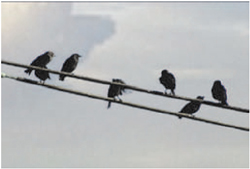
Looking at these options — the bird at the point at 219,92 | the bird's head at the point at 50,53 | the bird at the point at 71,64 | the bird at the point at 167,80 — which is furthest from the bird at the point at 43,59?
the bird at the point at 219,92

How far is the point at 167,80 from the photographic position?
15297 mm

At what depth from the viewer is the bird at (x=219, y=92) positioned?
44.7 feet

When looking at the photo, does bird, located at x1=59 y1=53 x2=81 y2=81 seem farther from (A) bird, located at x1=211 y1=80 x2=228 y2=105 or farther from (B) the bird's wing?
(A) bird, located at x1=211 y1=80 x2=228 y2=105

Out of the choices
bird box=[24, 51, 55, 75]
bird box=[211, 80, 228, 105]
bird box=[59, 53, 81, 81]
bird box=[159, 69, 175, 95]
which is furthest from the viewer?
bird box=[59, 53, 81, 81]

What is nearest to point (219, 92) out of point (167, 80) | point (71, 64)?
point (167, 80)

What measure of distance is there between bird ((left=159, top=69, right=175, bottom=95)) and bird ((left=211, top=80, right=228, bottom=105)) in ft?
3.61

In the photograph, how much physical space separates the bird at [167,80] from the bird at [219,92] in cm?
110

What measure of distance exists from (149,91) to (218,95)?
235 inches

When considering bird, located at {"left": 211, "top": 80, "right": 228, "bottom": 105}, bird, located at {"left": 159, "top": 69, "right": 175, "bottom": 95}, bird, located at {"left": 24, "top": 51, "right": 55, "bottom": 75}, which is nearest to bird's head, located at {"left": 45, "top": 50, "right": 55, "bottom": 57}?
bird, located at {"left": 24, "top": 51, "right": 55, "bottom": 75}

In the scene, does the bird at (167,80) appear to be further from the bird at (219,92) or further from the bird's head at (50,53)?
the bird's head at (50,53)

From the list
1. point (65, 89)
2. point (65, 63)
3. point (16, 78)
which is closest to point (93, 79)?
point (65, 89)

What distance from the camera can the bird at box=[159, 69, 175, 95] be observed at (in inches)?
597

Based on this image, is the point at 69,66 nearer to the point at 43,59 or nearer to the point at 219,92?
the point at 43,59

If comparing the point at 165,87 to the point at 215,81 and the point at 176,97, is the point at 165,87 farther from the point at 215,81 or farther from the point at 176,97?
the point at 176,97
